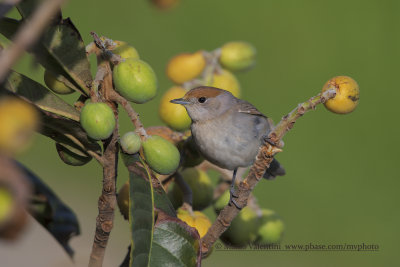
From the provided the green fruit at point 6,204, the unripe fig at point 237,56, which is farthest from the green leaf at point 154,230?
the unripe fig at point 237,56

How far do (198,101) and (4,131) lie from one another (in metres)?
1.98

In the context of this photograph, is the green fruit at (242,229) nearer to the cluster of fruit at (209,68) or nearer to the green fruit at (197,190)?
the green fruit at (197,190)

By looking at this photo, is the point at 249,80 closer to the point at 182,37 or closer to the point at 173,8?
the point at 182,37

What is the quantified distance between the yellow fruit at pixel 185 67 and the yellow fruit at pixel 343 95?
641 millimetres

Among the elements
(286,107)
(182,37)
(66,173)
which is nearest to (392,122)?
(286,107)

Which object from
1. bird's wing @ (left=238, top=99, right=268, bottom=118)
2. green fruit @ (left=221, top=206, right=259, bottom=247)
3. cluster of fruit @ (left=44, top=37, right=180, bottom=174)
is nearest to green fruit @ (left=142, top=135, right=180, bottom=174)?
cluster of fruit @ (left=44, top=37, right=180, bottom=174)

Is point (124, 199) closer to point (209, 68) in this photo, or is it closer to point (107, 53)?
point (107, 53)

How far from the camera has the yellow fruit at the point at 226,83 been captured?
178cm

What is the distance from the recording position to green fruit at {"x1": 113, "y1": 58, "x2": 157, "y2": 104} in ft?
3.95

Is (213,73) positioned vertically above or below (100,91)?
above

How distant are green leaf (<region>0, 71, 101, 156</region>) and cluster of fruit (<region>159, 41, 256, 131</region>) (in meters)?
0.46

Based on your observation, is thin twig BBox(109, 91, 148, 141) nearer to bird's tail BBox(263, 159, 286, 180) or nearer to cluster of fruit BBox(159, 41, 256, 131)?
cluster of fruit BBox(159, 41, 256, 131)

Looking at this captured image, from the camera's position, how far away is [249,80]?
13.9 ft

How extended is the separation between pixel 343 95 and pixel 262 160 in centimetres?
23
